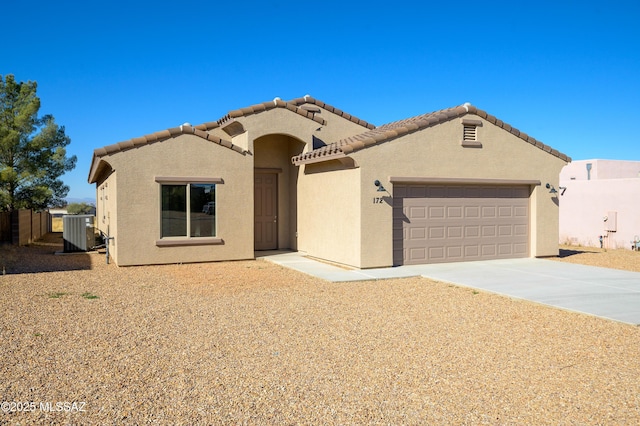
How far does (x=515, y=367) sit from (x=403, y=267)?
770cm

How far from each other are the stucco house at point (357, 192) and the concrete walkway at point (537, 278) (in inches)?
26.1

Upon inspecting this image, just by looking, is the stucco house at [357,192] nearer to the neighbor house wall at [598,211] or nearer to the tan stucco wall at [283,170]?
the tan stucco wall at [283,170]

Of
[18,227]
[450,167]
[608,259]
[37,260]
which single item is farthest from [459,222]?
[18,227]

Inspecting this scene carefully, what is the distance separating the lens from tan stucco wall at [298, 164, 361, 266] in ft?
43.7

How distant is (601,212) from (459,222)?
1015 centimetres

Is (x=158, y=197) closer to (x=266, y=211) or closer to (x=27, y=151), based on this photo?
(x=266, y=211)

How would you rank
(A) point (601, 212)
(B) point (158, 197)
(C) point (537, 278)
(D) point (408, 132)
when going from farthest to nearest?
(A) point (601, 212)
(B) point (158, 197)
(D) point (408, 132)
(C) point (537, 278)

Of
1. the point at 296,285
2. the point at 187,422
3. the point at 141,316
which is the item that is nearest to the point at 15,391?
the point at 187,422

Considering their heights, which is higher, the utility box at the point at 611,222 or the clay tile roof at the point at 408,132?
the clay tile roof at the point at 408,132

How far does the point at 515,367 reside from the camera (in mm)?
5750

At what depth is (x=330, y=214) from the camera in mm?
14594

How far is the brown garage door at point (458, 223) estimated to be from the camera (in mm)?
13836

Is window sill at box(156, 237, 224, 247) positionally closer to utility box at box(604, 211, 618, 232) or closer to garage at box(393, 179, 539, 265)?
garage at box(393, 179, 539, 265)

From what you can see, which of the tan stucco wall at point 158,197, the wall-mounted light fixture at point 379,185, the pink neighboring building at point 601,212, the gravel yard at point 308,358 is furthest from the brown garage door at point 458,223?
the pink neighboring building at point 601,212
